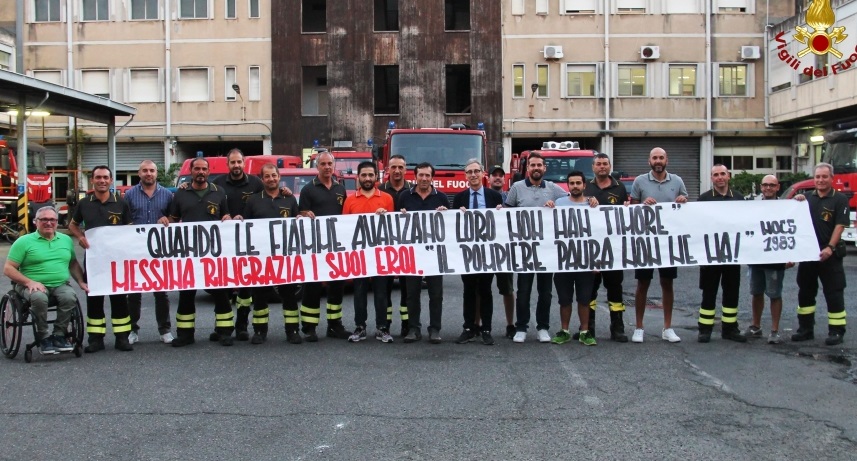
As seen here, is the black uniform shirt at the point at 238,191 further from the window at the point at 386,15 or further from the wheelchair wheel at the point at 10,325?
the window at the point at 386,15

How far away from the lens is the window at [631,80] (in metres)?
38.5

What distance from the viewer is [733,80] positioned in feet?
127

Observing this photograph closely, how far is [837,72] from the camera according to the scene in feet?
103

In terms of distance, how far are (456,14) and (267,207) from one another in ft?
100

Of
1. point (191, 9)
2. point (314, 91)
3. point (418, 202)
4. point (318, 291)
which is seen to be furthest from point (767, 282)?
point (191, 9)

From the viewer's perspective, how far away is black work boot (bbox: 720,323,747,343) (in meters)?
10.1

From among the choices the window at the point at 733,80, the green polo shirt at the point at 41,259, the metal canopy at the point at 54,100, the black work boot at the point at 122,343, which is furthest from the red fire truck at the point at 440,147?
the window at the point at 733,80

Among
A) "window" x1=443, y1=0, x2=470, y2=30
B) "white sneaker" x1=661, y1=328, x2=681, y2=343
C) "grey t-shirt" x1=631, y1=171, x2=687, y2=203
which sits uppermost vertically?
"window" x1=443, y1=0, x2=470, y2=30

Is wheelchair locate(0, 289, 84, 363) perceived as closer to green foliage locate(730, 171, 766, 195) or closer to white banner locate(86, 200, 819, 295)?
white banner locate(86, 200, 819, 295)

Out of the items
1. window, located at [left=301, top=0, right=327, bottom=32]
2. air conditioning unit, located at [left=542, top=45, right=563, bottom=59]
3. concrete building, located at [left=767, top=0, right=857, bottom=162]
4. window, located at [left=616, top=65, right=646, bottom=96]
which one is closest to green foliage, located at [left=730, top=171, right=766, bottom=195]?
concrete building, located at [left=767, top=0, right=857, bottom=162]

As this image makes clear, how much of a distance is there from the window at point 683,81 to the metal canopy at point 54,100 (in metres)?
21.9

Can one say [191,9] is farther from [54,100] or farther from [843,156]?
[843,156]

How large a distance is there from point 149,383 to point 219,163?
579 inches

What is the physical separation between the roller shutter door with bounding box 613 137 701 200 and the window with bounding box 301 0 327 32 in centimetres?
1362
